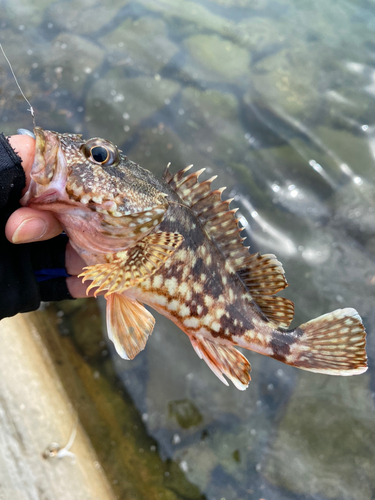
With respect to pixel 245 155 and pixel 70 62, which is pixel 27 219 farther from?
pixel 70 62

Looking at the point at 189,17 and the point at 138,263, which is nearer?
the point at 138,263

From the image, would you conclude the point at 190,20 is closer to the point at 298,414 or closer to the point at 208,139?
the point at 208,139

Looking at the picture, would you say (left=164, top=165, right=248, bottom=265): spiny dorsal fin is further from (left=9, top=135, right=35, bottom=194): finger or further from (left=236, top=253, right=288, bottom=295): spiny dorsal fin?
(left=9, top=135, right=35, bottom=194): finger

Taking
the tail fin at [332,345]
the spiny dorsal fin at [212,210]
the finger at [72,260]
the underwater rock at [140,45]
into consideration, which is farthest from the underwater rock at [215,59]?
the tail fin at [332,345]

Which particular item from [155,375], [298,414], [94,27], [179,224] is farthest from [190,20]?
[298,414]

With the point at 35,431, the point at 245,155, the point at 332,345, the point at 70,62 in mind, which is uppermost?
the point at 70,62

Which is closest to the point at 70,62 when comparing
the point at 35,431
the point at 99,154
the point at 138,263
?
the point at 99,154
